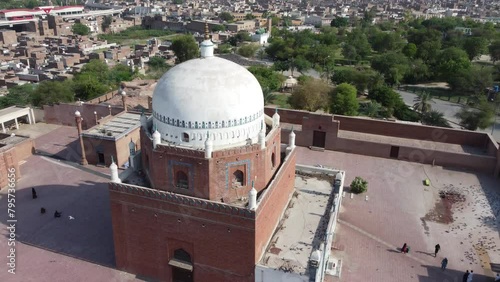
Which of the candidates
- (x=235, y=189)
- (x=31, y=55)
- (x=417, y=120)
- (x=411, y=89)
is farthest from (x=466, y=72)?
(x=31, y=55)

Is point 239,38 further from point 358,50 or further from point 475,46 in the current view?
point 475,46

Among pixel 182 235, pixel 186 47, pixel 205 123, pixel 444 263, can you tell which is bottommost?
pixel 444 263

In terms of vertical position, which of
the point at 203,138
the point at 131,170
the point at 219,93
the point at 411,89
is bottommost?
the point at 411,89

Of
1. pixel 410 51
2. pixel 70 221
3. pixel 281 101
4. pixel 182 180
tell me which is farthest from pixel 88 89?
pixel 410 51

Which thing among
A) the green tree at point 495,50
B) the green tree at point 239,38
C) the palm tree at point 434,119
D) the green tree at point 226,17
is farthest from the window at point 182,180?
the green tree at point 226,17

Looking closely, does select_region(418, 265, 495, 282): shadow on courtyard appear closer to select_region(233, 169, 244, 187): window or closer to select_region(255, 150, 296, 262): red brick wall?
select_region(255, 150, 296, 262): red brick wall

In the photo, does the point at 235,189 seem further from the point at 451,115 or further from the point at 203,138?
the point at 451,115
